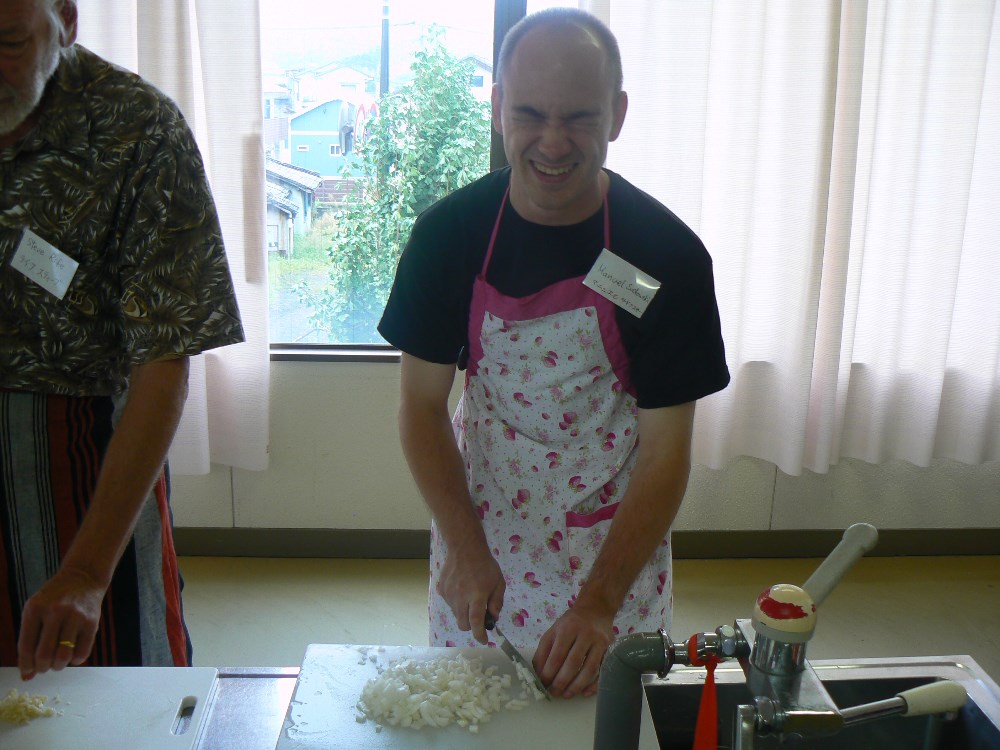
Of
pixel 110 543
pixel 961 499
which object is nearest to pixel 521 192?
pixel 110 543

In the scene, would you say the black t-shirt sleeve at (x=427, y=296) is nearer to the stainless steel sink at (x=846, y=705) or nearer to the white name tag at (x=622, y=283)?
the white name tag at (x=622, y=283)

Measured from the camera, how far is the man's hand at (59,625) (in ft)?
3.38

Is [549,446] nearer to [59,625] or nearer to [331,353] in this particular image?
[59,625]

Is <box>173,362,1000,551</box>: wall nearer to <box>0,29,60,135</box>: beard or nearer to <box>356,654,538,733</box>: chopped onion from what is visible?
<box>0,29,60,135</box>: beard

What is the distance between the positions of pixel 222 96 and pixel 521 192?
1.70 metres

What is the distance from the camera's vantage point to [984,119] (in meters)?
2.91

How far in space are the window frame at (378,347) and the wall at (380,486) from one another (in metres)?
0.02

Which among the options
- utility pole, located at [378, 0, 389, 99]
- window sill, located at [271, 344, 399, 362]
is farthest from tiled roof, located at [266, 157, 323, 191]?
window sill, located at [271, 344, 399, 362]

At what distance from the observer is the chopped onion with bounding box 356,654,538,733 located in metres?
1.01

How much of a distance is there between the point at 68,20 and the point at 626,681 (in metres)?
1.08

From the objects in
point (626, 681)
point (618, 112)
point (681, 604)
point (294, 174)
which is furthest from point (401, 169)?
point (626, 681)

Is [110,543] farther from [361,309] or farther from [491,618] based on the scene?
[361,309]

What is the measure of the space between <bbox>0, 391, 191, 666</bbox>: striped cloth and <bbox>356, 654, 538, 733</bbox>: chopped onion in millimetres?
453

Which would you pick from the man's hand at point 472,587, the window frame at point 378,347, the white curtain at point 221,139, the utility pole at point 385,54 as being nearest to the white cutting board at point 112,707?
the man's hand at point 472,587
